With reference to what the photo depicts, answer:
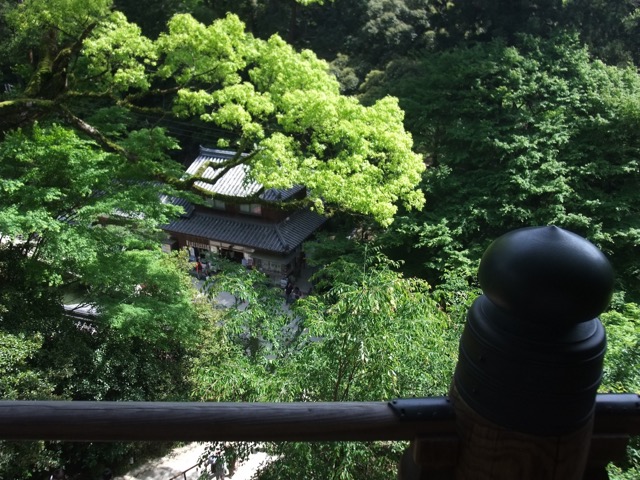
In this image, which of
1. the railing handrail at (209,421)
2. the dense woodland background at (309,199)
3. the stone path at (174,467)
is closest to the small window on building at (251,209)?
the dense woodland background at (309,199)

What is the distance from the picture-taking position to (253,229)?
52.7 feet

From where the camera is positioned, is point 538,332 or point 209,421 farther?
point 209,421

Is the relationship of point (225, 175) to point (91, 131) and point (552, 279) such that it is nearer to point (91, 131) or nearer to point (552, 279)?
point (91, 131)

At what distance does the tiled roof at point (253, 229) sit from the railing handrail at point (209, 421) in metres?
14.3

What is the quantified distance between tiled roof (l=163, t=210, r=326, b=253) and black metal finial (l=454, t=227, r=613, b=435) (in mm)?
14440

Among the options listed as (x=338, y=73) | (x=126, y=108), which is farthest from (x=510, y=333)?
(x=338, y=73)

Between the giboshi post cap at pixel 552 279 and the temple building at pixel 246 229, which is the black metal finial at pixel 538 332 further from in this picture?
the temple building at pixel 246 229

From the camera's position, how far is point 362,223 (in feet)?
45.9

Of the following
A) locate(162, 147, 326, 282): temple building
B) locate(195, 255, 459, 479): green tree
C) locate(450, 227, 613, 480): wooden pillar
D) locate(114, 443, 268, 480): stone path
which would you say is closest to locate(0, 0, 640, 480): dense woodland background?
locate(195, 255, 459, 479): green tree

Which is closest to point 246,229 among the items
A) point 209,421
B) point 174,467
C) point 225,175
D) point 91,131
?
point 225,175

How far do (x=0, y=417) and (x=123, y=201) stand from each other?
25.1 feet

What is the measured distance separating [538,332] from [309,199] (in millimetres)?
8235

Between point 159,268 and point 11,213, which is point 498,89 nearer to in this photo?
point 159,268

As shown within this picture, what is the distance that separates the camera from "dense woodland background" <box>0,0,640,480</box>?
536cm
